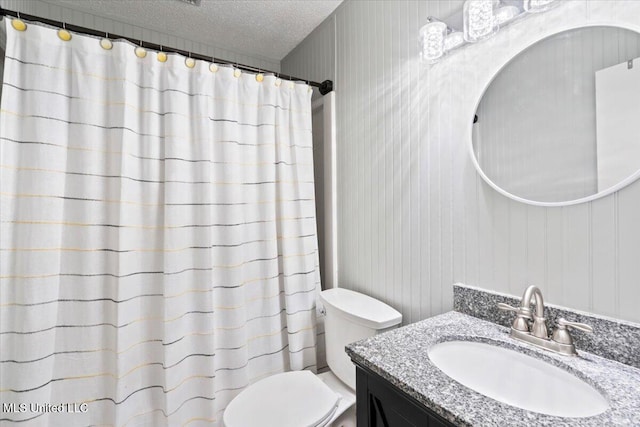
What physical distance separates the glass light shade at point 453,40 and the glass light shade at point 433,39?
0.02 m

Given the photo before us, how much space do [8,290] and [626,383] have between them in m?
1.95

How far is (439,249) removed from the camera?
1198 millimetres

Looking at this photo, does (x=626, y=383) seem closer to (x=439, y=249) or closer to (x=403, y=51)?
(x=439, y=249)

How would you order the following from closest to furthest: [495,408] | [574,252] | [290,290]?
[495,408] < [574,252] < [290,290]

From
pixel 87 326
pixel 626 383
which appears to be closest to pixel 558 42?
pixel 626 383

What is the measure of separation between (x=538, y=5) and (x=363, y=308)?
4.17 ft

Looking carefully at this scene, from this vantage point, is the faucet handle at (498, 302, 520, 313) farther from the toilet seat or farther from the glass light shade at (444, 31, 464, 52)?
the glass light shade at (444, 31, 464, 52)

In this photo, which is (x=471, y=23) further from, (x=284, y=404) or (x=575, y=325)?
(x=284, y=404)

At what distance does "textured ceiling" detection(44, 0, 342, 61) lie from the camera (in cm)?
172

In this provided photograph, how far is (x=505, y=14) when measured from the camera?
96 centimetres

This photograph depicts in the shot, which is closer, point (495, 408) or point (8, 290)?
point (495, 408)

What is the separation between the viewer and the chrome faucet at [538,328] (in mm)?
774

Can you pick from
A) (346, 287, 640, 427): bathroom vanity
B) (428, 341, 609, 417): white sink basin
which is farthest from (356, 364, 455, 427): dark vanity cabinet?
(428, 341, 609, 417): white sink basin

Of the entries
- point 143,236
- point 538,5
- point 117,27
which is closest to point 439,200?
point 538,5
